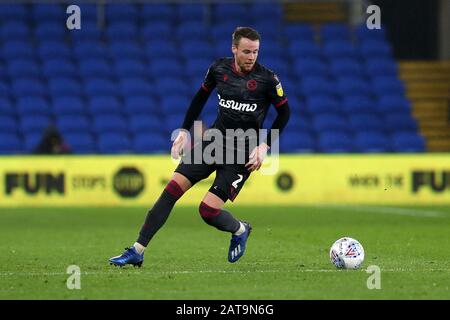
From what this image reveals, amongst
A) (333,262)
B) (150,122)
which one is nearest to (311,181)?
(150,122)

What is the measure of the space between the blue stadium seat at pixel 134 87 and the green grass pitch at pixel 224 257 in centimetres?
672

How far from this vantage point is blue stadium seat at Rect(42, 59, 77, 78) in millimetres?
25469

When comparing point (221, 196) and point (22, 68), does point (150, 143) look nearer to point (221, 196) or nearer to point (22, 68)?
point (22, 68)

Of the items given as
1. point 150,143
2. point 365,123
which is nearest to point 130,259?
point 150,143

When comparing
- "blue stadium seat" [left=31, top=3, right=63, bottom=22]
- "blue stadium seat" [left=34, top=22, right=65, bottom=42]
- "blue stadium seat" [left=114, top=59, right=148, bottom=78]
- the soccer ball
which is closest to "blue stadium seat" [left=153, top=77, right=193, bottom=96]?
"blue stadium seat" [left=114, top=59, right=148, bottom=78]

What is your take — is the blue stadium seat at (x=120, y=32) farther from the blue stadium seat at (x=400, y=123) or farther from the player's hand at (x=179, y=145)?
the player's hand at (x=179, y=145)

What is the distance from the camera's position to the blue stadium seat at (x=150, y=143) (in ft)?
78.2

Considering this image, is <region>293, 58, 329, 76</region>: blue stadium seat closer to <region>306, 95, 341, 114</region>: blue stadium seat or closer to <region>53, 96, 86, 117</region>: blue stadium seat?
<region>306, 95, 341, 114</region>: blue stadium seat

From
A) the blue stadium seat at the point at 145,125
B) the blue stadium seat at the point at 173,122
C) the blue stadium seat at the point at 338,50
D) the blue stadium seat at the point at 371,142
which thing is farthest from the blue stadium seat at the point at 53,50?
the blue stadium seat at the point at 371,142

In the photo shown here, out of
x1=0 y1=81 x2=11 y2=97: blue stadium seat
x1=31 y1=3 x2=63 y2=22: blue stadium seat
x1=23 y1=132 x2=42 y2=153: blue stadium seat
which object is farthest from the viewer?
x1=31 y1=3 x2=63 y2=22: blue stadium seat

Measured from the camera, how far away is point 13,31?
26062 millimetres

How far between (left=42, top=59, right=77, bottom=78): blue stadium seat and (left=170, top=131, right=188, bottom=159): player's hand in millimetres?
16178

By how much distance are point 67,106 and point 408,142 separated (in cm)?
787
